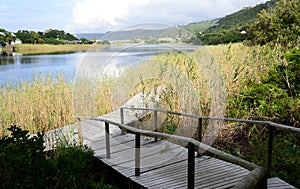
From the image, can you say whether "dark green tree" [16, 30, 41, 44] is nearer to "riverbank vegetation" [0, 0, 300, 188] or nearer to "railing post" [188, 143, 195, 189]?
"riverbank vegetation" [0, 0, 300, 188]

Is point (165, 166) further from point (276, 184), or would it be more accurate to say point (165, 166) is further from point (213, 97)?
point (213, 97)

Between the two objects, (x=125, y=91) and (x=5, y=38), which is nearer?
(x=125, y=91)

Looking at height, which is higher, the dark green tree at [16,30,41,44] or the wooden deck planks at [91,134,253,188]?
the dark green tree at [16,30,41,44]

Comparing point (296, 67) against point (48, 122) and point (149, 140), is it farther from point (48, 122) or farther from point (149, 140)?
point (48, 122)

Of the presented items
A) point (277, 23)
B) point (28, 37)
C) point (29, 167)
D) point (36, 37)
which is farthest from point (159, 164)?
point (36, 37)

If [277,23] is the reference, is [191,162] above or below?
below

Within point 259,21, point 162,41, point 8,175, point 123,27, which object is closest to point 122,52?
point 123,27

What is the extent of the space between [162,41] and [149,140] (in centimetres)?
115

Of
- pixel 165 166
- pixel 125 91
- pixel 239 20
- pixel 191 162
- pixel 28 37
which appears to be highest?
pixel 239 20

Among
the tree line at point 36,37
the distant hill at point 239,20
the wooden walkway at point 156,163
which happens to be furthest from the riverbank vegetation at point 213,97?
the distant hill at point 239,20

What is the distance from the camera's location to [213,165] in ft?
7.73

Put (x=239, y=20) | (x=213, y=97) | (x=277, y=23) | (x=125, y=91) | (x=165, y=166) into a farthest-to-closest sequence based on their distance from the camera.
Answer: (x=239, y=20), (x=277, y=23), (x=213, y=97), (x=125, y=91), (x=165, y=166)

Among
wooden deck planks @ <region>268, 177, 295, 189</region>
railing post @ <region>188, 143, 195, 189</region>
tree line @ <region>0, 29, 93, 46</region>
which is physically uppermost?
tree line @ <region>0, 29, 93, 46</region>

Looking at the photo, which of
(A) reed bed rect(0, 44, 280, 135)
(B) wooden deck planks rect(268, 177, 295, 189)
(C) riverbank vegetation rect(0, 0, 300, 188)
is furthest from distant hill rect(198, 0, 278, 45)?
(B) wooden deck planks rect(268, 177, 295, 189)
